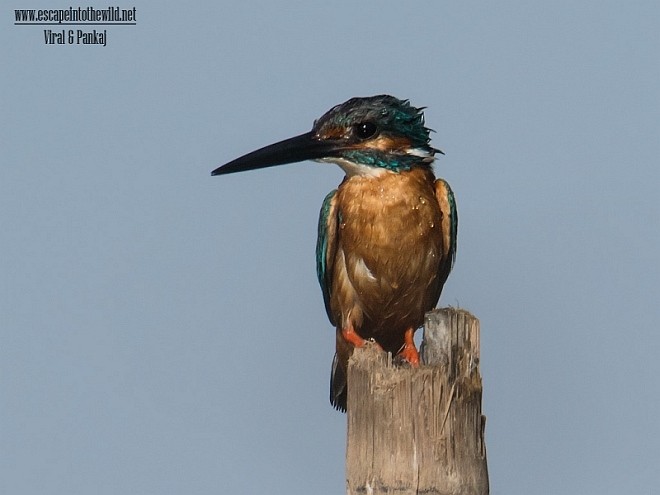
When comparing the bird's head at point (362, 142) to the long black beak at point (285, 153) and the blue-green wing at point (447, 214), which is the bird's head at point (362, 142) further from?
the blue-green wing at point (447, 214)

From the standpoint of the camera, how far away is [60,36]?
10.6 metres

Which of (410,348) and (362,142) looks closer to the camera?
(362,142)

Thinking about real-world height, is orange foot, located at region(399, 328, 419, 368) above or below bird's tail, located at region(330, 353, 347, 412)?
above

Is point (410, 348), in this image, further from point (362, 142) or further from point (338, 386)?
point (362, 142)

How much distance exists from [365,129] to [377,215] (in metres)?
0.60

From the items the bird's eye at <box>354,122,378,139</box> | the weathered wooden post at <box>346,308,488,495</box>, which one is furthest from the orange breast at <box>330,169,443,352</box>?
the weathered wooden post at <box>346,308,488,495</box>

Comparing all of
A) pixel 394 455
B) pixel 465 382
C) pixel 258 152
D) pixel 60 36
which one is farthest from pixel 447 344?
pixel 60 36

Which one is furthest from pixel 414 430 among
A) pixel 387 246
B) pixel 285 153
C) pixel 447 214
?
pixel 447 214

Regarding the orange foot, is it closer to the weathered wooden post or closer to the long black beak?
the long black beak

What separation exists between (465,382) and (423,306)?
299 cm

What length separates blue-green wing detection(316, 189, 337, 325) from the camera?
313 inches

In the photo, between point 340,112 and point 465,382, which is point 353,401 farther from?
point 340,112

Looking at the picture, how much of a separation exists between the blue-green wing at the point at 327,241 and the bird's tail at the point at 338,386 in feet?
1.78

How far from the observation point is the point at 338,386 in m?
8.30
